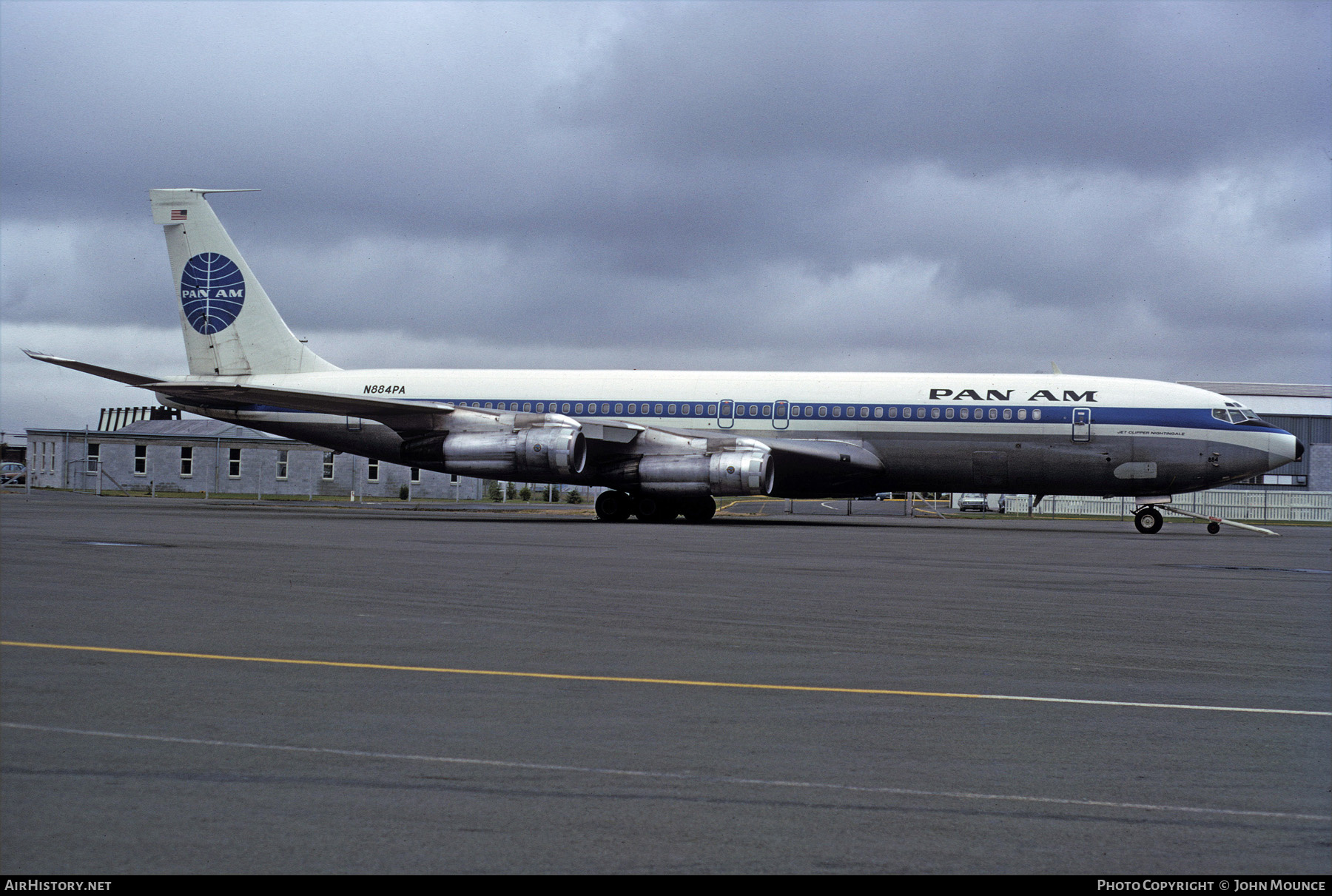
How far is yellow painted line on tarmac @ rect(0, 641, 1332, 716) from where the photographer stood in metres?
7.45

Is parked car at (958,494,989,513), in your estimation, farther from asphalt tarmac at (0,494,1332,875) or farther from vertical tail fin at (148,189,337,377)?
asphalt tarmac at (0,494,1332,875)

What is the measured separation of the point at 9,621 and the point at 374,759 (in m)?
5.98

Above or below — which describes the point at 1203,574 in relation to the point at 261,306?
below

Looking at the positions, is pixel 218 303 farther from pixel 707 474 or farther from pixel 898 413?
pixel 898 413

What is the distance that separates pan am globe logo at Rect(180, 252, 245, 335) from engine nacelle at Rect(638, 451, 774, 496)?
1547cm

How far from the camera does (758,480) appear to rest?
31078mm

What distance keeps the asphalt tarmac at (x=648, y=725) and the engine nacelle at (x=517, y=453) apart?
17.2 metres

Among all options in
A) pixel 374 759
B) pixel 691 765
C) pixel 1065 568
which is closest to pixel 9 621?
pixel 374 759

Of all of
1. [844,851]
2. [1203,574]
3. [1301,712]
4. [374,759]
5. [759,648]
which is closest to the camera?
[844,851]

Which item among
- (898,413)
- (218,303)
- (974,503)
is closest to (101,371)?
(218,303)

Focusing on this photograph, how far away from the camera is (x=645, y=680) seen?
8.02 meters

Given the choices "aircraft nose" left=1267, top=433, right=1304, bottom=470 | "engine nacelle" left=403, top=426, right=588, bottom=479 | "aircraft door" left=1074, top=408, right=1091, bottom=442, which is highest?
"aircraft door" left=1074, top=408, right=1091, bottom=442

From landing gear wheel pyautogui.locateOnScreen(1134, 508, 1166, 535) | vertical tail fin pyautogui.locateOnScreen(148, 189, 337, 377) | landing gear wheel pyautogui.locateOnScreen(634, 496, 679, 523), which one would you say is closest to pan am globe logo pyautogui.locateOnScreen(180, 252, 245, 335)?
vertical tail fin pyautogui.locateOnScreen(148, 189, 337, 377)

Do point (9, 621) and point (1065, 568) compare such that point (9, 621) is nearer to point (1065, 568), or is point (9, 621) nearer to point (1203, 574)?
point (1065, 568)
